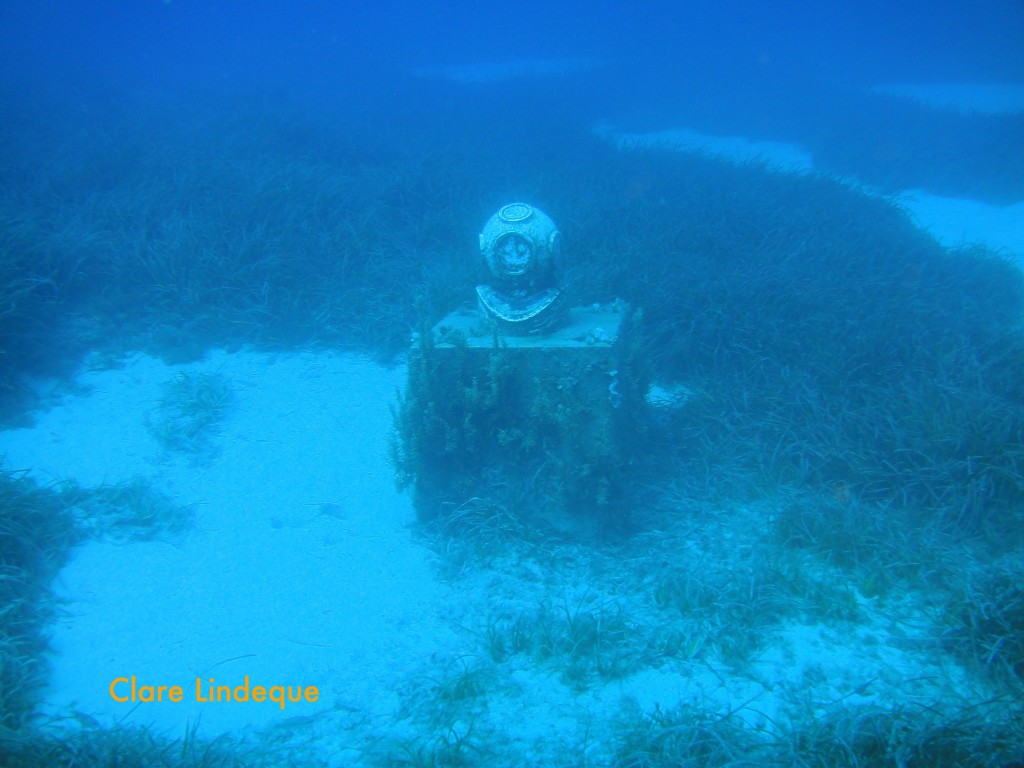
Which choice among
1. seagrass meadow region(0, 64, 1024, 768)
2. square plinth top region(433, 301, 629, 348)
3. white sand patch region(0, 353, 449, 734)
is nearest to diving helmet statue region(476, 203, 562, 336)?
square plinth top region(433, 301, 629, 348)

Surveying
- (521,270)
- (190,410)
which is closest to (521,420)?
(521,270)

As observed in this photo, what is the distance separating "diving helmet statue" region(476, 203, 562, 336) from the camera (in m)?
4.18

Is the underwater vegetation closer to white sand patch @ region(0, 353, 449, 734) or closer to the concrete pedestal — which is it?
white sand patch @ region(0, 353, 449, 734)

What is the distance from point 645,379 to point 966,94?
78.4 feet

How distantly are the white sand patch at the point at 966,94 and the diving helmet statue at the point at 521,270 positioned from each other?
1766 cm

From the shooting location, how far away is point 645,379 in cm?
496

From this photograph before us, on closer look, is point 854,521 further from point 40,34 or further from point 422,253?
point 40,34

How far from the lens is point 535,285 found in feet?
14.4

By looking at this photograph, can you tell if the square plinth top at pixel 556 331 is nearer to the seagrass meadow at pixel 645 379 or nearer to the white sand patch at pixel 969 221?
the seagrass meadow at pixel 645 379

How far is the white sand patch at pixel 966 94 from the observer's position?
17000 mm

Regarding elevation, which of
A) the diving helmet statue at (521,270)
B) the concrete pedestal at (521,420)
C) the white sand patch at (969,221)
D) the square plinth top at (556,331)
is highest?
the white sand patch at (969,221)

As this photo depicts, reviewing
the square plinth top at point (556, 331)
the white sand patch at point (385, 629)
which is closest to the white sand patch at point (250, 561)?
the white sand patch at point (385, 629)

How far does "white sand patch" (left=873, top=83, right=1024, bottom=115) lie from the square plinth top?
56.3 ft

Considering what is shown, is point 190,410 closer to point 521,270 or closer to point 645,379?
point 521,270
